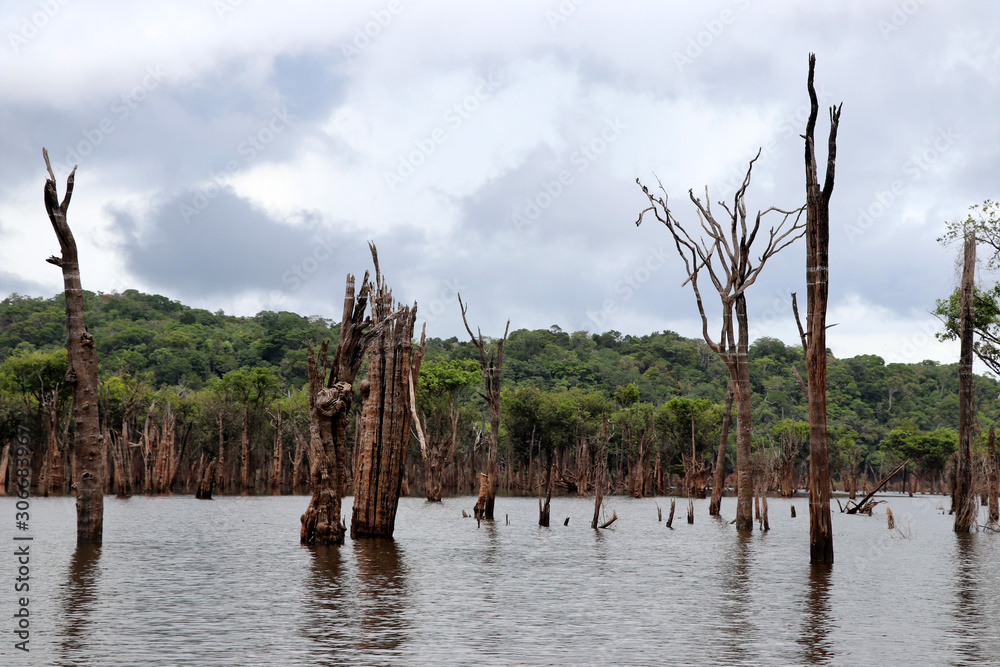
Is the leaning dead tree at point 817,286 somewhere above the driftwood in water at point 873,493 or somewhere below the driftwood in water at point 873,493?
above

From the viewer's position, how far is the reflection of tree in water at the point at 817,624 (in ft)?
35.3

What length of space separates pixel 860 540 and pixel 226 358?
9896 centimetres

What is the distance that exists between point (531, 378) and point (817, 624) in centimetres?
11897

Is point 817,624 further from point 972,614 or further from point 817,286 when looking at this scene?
point 817,286

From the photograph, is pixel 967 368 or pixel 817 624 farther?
pixel 967 368

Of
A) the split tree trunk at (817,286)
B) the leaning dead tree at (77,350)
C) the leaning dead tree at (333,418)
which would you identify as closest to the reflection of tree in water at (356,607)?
the leaning dead tree at (333,418)

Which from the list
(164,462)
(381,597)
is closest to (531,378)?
(164,462)

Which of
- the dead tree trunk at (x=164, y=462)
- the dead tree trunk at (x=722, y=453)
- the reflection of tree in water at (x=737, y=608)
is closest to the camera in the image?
the reflection of tree in water at (x=737, y=608)

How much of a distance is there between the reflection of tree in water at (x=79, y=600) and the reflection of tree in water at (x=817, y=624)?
8469mm

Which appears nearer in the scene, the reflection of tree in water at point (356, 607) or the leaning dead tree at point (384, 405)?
the reflection of tree in water at point (356, 607)

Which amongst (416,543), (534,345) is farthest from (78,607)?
(534,345)

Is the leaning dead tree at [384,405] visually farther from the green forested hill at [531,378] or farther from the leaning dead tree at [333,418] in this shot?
the green forested hill at [531,378]

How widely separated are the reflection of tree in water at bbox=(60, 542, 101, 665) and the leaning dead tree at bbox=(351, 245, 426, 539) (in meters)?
7.18

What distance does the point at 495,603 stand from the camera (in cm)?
1486
